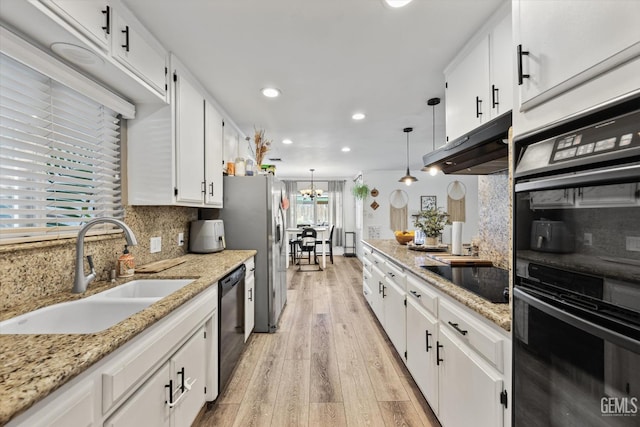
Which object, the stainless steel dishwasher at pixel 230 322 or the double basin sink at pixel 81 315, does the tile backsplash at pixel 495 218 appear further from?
the double basin sink at pixel 81 315

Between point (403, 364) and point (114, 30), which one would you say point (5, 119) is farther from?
point (403, 364)

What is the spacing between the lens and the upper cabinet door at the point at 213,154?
2.49 metres

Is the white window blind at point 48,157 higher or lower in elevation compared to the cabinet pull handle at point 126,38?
lower

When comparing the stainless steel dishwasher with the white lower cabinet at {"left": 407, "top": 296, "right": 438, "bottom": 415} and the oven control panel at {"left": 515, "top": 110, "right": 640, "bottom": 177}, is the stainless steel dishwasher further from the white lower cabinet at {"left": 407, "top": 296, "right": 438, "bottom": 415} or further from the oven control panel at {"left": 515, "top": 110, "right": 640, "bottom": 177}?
the oven control panel at {"left": 515, "top": 110, "right": 640, "bottom": 177}

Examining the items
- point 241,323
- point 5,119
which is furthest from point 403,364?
point 5,119

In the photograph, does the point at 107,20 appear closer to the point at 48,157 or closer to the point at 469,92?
the point at 48,157

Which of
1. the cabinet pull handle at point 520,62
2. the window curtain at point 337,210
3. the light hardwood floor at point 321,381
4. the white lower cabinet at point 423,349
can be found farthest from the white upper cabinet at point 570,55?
the window curtain at point 337,210

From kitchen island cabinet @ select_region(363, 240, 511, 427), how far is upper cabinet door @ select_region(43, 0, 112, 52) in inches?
79.3

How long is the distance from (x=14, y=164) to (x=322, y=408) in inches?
82.2

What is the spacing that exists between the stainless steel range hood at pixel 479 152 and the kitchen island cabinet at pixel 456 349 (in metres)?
Answer: 0.76

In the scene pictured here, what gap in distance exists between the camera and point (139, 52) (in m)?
1.59

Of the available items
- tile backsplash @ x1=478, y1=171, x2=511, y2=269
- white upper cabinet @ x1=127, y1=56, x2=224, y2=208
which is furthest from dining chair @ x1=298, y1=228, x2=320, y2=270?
tile backsplash @ x1=478, y1=171, x2=511, y2=269

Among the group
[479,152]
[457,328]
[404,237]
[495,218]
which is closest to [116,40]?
[479,152]

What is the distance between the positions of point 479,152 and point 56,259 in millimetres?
2319
